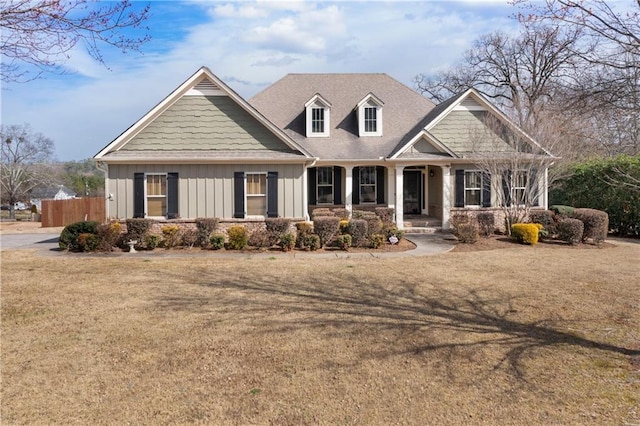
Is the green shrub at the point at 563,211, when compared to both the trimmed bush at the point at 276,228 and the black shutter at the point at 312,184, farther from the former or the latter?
the trimmed bush at the point at 276,228

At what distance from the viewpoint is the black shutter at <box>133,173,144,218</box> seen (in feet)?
51.5

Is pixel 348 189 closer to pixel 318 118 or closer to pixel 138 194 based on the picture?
pixel 318 118

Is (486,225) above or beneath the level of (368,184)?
beneath

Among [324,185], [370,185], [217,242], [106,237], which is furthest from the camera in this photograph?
[370,185]

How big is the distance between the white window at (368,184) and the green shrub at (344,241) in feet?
22.1

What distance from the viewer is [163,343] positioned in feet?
18.2

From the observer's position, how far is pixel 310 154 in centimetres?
1608

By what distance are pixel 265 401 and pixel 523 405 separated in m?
2.43

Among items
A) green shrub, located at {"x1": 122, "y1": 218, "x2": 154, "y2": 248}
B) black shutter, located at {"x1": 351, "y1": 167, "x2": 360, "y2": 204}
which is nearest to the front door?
black shutter, located at {"x1": 351, "y1": 167, "x2": 360, "y2": 204}

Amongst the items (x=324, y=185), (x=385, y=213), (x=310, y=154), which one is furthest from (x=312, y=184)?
(x=310, y=154)

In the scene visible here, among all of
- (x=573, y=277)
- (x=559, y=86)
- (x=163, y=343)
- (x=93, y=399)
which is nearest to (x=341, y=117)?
(x=573, y=277)

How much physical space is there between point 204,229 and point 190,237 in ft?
1.85

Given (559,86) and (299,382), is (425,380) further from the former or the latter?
(559,86)

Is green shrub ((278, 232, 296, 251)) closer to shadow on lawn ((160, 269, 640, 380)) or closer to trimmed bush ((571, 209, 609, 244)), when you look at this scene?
shadow on lawn ((160, 269, 640, 380))
